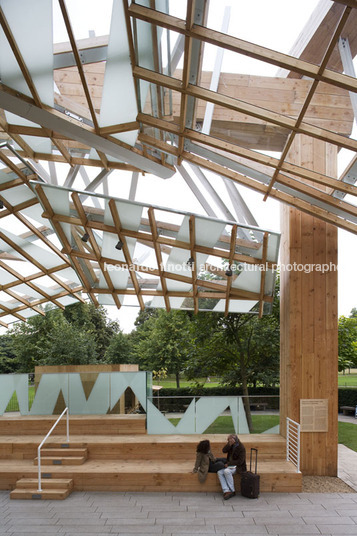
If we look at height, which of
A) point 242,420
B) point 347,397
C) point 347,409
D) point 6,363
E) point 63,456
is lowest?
point 347,409

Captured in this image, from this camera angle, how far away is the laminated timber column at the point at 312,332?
9789mm

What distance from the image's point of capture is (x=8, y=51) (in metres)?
5.35

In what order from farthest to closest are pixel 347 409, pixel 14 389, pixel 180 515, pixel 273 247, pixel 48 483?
pixel 347 409 → pixel 14 389 → pixel 273 247 → pixel 48 483 → pixel 180 515

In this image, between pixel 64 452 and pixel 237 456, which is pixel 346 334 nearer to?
pixel 237 456

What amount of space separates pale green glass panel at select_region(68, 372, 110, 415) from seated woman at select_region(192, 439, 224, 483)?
361cm

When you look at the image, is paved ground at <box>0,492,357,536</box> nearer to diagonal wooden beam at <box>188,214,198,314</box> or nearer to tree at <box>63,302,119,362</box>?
diagonal wooden beam at <box>188,214,198,314</box>

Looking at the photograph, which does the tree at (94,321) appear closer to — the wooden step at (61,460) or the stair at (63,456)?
the stair at (63,456)

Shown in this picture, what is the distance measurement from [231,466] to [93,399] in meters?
4.36

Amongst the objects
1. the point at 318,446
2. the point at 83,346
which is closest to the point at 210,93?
the point at 318,446

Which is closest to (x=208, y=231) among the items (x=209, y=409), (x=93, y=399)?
(x=209, y=409)

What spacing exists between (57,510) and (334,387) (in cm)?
576

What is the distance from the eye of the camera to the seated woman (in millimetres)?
8562

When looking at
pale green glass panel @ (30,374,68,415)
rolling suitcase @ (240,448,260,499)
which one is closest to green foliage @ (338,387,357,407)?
pale green glass panel @ (30,374,68,415)

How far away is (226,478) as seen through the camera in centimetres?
834
